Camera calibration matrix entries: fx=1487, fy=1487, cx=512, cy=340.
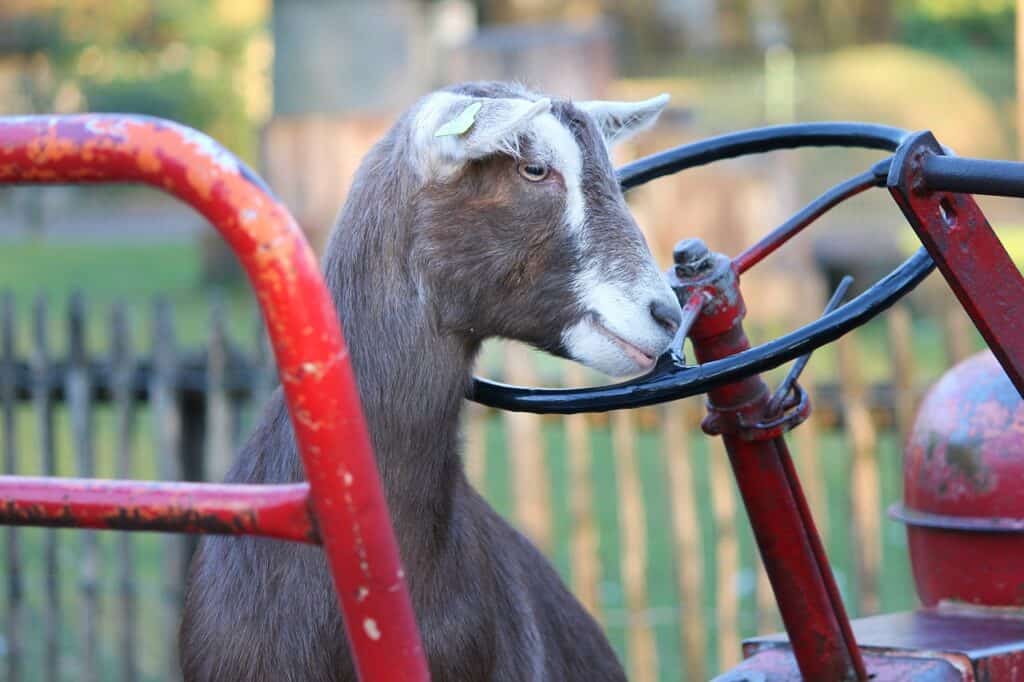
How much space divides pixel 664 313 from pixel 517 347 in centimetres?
407

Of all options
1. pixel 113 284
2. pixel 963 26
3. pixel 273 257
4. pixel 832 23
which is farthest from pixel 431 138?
pixel 963 26

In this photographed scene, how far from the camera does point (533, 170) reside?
2.22 metres

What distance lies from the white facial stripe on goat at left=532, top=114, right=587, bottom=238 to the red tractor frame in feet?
0.62

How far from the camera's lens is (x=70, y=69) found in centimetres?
2556

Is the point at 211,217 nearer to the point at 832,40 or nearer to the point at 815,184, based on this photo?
the point at 815,184

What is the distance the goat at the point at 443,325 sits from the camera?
2.16 m

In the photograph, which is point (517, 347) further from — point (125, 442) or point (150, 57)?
point (150, 57)

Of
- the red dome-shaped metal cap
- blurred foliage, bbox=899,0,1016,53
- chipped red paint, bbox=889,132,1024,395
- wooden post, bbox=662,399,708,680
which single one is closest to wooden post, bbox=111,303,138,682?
wooden post, bbox=662,399,708,680

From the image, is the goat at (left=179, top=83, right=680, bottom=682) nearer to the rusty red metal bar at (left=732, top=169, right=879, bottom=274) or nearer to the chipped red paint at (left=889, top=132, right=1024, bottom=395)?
the rusty red metal bar at (left=732, top=169, right=879, bottom=274)

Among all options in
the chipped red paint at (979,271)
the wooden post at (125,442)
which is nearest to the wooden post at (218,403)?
the wooden post at (125,442)

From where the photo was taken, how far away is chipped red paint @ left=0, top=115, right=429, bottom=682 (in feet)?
4.14

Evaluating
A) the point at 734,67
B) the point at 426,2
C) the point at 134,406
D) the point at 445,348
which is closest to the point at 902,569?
the point at 134,406

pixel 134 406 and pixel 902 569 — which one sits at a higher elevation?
pixel 134 406

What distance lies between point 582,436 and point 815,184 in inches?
476
